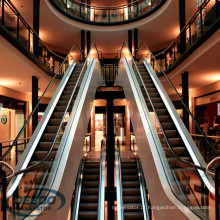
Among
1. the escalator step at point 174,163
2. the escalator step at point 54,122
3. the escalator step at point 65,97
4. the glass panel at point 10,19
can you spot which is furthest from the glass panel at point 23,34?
the escalator step at point 174,163

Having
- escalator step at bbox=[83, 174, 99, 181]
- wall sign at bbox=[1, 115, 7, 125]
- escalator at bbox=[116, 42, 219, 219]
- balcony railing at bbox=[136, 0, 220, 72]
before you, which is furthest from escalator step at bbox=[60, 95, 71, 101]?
escalator step at bbox=[83, 174, 99, 181]

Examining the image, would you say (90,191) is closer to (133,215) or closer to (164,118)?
(133,215)

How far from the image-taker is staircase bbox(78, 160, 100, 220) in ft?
33.5

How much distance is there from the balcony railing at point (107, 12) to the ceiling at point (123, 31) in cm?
49

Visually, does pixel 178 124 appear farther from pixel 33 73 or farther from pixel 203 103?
pixel 203 103

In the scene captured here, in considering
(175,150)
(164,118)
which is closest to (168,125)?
(164,118)

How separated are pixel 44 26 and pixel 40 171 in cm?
1360

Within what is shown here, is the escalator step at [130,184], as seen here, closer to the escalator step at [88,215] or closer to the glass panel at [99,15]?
the escalator step at [88,215]

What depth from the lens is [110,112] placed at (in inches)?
557

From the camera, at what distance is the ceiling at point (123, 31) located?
33.4ft

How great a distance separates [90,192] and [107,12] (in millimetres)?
12838

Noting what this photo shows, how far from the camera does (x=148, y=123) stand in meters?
5.56

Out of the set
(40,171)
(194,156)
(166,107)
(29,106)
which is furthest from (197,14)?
(29,106)

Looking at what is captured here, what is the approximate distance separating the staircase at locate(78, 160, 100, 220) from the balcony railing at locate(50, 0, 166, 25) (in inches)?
400
